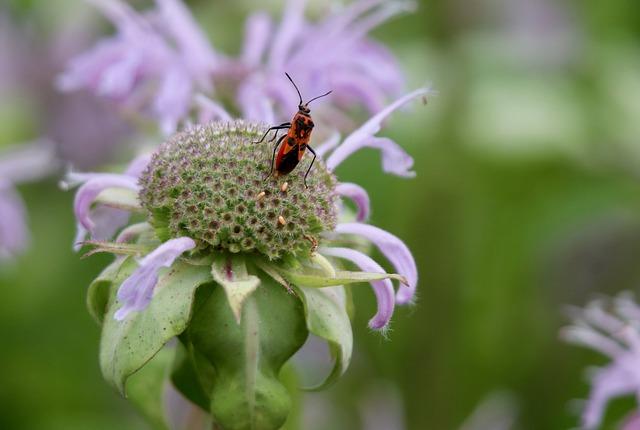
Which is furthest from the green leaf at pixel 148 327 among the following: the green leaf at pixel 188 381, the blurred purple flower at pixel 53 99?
the blurred purple flower at pixel 53 99

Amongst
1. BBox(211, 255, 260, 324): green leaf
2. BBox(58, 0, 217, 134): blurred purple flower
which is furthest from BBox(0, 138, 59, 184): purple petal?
BBox(211, 255, 260, 324): green leaf

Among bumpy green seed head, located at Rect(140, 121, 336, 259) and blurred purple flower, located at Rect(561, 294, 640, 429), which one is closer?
bumpy green seed head, located at Rect(140, 121, 336, 259)

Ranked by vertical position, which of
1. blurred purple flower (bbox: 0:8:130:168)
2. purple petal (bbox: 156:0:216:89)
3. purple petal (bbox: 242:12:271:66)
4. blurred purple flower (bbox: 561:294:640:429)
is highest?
blurred purple flower (bbox: 0:8:130:168)

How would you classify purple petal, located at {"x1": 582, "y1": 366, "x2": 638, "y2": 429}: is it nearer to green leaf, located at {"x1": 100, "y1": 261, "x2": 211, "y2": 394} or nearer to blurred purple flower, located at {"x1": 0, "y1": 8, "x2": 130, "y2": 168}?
green leaf, located at {"x1": 100, "y1": 261, "x2": 211, "y2": 394}

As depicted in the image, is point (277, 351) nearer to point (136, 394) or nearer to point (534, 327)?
point (136, 394)

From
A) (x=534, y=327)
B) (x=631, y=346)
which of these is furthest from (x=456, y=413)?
(x=631, y=346)

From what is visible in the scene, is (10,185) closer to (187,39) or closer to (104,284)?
(187,39)

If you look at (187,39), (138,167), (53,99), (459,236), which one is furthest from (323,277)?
(53,99)
